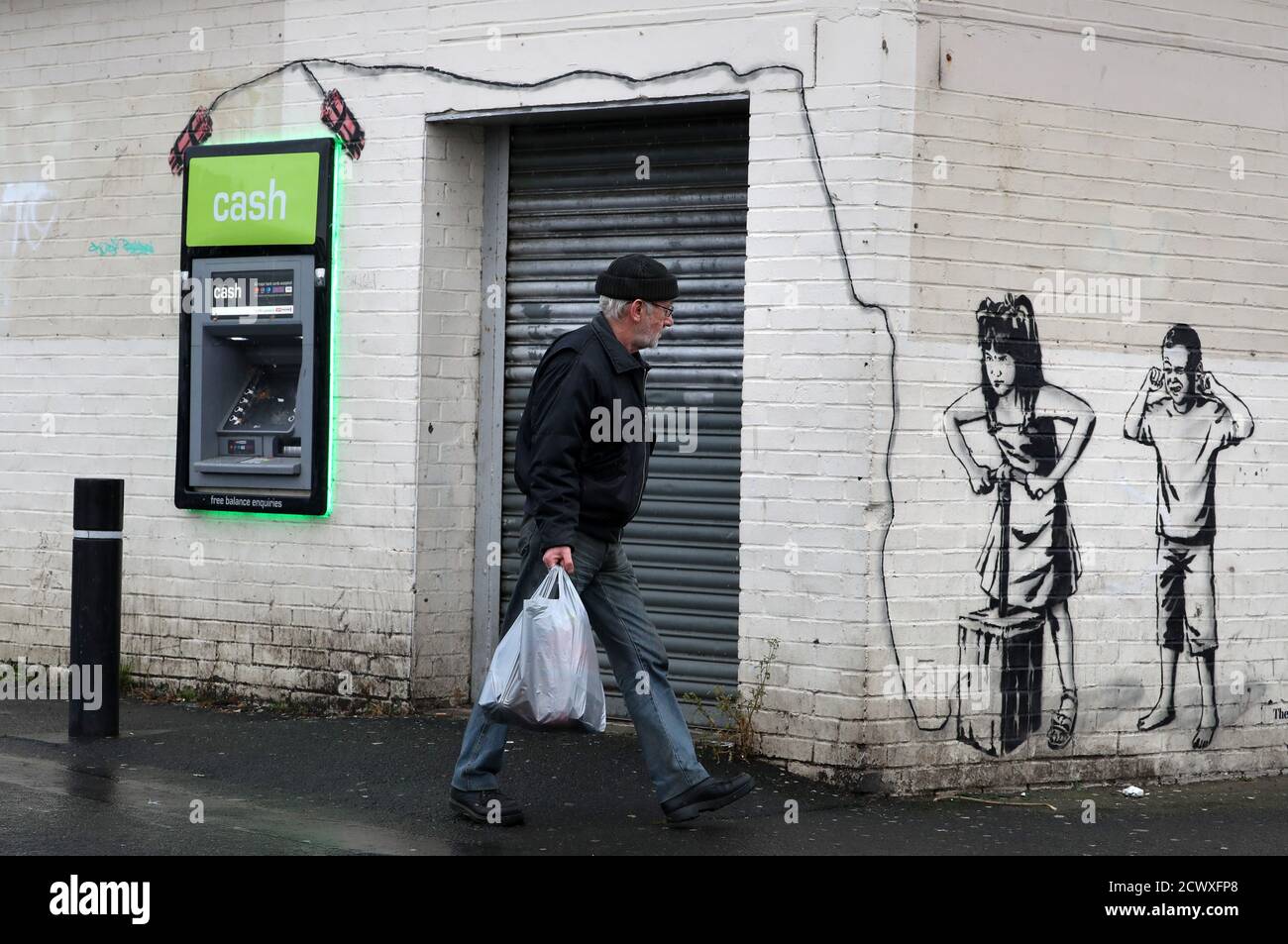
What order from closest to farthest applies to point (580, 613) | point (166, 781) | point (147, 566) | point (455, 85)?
point (580, 613) < point (166, 781) < point (455, 85) < point (147, 566)

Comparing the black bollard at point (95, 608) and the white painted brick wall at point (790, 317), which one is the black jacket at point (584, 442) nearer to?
the white painted brick wall at point (790, 317)

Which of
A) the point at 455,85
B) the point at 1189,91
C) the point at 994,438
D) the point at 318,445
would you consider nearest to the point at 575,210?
the point at 455,85

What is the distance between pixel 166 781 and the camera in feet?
24.6

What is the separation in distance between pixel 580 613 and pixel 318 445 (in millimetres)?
3169

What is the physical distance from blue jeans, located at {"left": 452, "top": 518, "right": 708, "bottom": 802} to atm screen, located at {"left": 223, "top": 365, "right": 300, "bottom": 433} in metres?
3.14

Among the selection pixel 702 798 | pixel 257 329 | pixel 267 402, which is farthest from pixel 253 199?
pixel 702 798

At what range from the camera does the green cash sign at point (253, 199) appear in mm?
9211

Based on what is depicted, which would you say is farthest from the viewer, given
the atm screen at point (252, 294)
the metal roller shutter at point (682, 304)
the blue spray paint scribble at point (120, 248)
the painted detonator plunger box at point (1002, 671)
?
the blue spray paint scribble at point (120, 248)

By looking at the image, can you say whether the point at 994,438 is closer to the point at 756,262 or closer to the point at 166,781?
the point at 756,262

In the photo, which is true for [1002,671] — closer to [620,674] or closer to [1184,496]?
[1184,496]

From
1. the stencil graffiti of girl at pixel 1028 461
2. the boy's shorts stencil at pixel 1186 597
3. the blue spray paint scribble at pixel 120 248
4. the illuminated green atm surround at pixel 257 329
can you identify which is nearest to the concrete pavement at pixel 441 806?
the boy's shorts stencil at pixel 1186 597

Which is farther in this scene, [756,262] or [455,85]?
[455,85]

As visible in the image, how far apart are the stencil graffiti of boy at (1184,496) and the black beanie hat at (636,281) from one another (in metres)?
2.69

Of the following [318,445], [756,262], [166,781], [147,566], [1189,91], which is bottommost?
[166,781]
